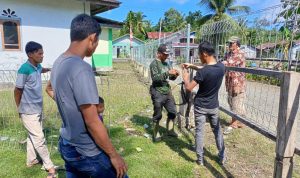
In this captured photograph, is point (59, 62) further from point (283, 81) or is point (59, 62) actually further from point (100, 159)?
point (283, 81)

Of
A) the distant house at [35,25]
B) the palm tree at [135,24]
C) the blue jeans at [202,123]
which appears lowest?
the blue jeans at [202,123]

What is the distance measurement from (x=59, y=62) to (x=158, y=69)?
290 cm

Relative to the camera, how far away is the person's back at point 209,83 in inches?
143

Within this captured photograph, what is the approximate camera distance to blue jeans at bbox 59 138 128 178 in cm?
193

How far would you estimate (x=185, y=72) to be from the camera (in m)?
4.10

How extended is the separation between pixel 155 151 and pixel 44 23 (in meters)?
9.08

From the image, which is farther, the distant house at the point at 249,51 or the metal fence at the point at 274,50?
the distant house at the point at 249,51

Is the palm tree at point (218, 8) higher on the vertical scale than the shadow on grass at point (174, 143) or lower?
higher

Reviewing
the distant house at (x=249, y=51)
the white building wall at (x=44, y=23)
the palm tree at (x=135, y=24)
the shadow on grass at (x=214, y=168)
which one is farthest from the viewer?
the palm tree at (x=135, y=24)

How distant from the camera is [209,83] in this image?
3.69 metres

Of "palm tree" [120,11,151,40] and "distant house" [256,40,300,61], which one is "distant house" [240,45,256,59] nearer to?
"distant house" [256,40,300,61]

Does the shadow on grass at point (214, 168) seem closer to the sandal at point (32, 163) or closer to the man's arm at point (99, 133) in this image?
the man's arm at point (99, 133)

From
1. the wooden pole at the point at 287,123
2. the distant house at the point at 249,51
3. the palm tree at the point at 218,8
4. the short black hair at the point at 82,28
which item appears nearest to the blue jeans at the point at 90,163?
the short black hair at the point at 82,28

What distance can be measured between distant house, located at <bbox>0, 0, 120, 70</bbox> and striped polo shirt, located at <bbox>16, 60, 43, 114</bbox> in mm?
8173
